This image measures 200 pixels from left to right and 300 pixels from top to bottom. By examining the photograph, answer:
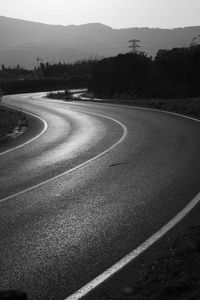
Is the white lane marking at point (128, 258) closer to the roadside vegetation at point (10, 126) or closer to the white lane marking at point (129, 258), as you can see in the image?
the white lane marking at point (129, 258)

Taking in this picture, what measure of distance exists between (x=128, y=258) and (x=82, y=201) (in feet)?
10.2

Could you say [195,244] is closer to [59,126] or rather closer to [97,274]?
[97,274]

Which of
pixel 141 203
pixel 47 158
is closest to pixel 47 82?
pixel 47 158

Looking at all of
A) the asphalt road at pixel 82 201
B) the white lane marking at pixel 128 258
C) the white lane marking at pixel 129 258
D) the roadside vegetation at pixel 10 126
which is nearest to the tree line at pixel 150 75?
the roadside vegetation at pixel 10 126

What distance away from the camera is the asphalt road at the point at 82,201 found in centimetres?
610

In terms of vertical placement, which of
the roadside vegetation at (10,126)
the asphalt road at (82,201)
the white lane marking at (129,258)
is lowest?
the roadside vegetation at (10,126)

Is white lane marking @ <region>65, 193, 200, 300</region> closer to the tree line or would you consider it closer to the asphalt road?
the asphalt road

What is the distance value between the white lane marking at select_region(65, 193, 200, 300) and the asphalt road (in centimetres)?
9

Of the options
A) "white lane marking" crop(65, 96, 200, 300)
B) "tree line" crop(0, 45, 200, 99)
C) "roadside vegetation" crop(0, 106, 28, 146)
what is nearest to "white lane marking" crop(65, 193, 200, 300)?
"white lane marking" crop(65, 96, 200, 300)

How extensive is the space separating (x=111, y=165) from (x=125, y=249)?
262 inches

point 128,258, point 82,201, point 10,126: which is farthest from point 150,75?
point 128,258

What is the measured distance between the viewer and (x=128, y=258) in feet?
20.7

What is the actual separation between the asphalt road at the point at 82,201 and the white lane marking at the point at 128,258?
0.09 m

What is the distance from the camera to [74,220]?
808 cm
